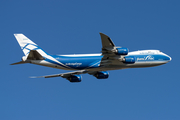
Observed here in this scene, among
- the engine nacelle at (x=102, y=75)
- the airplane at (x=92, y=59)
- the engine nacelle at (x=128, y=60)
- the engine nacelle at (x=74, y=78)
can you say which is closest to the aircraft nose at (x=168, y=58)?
the airplane at (x=92, y=59)

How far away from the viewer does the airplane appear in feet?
167

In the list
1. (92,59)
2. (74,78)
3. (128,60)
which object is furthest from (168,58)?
(74,78)

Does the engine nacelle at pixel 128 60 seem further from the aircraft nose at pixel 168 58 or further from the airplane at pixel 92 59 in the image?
the aircraft nose at pixel 168 58

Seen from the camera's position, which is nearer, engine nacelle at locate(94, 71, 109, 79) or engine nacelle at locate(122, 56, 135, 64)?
engine nacelle at locate(122, 56, 135, 64)

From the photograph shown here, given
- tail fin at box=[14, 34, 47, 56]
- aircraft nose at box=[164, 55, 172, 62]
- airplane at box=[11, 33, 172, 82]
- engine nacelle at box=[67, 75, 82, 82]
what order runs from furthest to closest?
1. engine nacelle at box=[67, 75, 82, 82]
2. aircraft nose at box=[164, 55, 172, 62]
3. tail fin at box=[14, 34, 47, 56]
4. airplane at box=[11, 33, 172, 82]

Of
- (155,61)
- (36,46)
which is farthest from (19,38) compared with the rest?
(155,61)

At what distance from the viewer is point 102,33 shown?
1751 inches

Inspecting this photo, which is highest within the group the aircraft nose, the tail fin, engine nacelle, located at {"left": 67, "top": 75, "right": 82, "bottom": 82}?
the tail fin

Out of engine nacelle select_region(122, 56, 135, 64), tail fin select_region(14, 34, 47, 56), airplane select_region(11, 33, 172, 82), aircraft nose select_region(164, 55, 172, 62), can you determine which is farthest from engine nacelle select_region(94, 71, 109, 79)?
aircraft nose select_region(164, 55, 172, 62)

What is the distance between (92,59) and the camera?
56.4 meters

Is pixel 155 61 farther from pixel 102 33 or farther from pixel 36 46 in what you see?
pixel 36 46

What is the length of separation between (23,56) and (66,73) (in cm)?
1171

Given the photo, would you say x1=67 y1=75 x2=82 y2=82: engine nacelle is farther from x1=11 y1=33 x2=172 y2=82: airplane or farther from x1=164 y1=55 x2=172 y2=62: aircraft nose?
x1=164 y1=55 x2=172 y2=62: aircraft nose

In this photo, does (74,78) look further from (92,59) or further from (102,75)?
(92,59)
